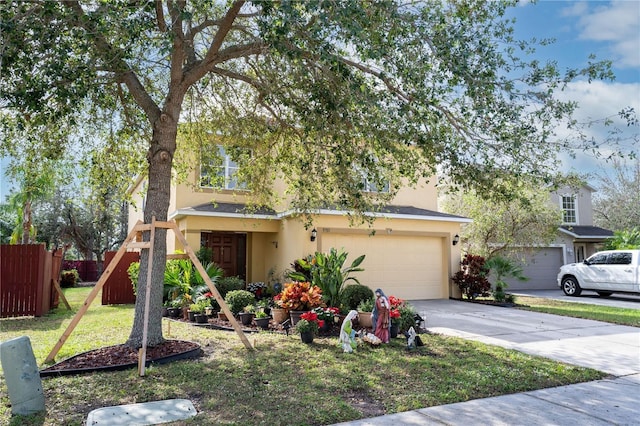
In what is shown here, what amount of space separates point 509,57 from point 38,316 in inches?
480

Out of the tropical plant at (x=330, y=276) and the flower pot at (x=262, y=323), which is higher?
the tropical plant at (x=330, y=276)

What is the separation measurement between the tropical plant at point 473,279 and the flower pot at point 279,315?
8413mm

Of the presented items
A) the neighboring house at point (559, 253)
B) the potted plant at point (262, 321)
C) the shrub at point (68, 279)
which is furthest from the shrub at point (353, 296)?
the shrub at point (68, 279)

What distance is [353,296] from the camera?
10625mm

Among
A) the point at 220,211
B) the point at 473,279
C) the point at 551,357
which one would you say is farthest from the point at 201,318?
the point at 473,279

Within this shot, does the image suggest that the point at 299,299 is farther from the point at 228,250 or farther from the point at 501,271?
the point at 501,271

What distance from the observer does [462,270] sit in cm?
1617

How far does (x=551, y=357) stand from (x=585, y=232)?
19467mm

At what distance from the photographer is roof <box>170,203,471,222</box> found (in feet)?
45.0

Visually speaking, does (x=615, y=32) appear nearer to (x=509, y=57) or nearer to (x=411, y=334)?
(x=509, y=57)

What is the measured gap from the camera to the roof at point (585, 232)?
74.0 ft

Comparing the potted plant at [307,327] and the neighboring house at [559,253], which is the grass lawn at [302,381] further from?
the neighboring house at [559,253]

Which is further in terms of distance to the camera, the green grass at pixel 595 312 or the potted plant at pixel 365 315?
the green grass at pixel 595 312

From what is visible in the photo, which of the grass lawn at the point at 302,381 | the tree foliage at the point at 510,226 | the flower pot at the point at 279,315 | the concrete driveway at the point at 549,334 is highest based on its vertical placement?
the tree foliage at the point at 510,226
